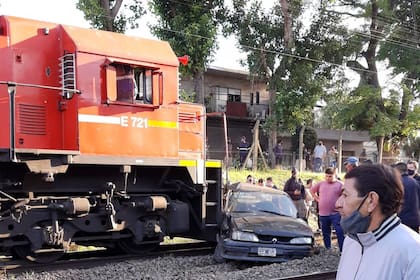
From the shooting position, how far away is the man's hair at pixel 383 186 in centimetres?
240

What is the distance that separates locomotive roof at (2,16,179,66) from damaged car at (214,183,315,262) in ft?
10.4

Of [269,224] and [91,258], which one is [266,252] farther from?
[91,258]

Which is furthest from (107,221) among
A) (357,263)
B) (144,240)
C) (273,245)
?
(357,263)

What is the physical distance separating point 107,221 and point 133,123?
175 cm

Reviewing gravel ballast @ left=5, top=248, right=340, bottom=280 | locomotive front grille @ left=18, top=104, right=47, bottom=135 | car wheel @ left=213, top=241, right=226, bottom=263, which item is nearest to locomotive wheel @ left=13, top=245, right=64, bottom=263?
gravel ballast @ left=5, top=248, right=340, bottom=280

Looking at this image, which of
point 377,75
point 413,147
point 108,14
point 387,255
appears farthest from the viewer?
point 413,147

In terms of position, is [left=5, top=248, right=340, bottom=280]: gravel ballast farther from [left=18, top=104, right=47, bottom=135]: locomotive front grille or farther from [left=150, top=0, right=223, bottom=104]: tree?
[left=150, top=0, right=223, bottom=104]: tree

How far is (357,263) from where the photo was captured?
2.42 m

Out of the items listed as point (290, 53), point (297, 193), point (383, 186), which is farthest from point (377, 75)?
point (383, 186)

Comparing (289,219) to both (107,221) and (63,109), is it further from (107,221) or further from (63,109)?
(63,109)

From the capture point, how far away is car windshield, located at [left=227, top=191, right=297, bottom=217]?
1026 cm

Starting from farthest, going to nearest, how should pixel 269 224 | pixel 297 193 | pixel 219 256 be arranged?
pixel 297 193, pixel 269 224, pixel 219 256

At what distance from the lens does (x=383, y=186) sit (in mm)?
2404

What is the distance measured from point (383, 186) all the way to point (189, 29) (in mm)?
19667
